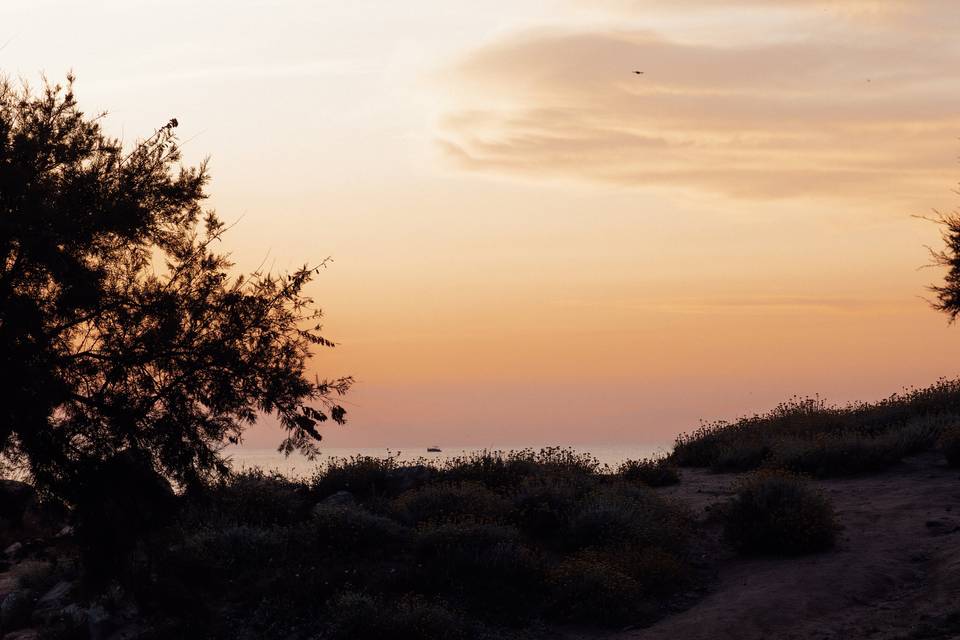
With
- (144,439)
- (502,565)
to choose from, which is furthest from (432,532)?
(144,439)

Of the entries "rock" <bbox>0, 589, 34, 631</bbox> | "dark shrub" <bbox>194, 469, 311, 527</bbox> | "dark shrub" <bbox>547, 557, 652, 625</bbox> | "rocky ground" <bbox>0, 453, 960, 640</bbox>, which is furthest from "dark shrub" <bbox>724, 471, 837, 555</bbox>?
"rock" <bbox>0, 589, 34, 631</bbox>

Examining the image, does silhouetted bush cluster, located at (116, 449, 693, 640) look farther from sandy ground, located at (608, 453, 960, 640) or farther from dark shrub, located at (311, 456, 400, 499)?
sandy ground, located at (608, 453, 960, 640)

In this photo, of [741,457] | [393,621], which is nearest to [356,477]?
[393,621]

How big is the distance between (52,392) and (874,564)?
13.6 meters

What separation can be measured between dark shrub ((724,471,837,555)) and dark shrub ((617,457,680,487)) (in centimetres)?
575

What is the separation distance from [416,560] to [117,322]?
7.37 metres

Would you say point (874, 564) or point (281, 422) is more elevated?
point (281, 422)

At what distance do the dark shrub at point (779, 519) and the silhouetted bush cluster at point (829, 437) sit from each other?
4.99 metres

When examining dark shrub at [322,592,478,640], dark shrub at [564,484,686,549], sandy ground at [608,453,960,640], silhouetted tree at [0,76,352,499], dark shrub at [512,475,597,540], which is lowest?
sandy ground at [608,453,960,640]

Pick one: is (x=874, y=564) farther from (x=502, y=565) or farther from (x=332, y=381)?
(x=332, y=381)

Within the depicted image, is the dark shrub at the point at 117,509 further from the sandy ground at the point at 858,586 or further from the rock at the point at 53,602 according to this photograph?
the sandy ground at the point at 858,586

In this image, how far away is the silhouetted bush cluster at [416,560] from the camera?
16.0 m

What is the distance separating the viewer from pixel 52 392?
504 inches

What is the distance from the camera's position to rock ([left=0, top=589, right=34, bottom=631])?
20.1 m
